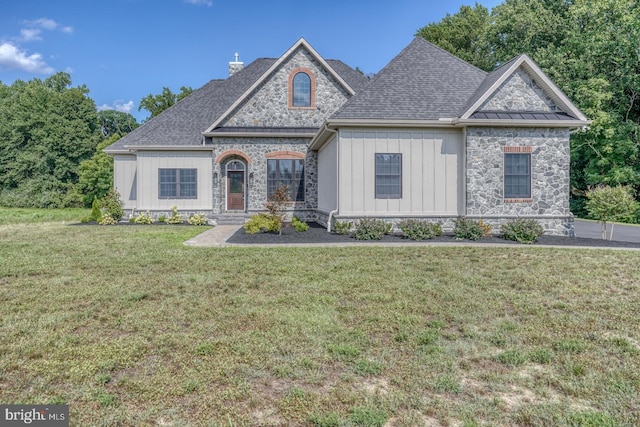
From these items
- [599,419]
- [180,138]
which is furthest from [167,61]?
[599,419]

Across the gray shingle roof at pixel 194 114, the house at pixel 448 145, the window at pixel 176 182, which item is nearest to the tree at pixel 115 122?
the gray shingle roof at pixel 194 114

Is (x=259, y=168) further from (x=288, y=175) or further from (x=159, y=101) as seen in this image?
(x=159, y=101)

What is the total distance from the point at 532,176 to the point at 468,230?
135 inches

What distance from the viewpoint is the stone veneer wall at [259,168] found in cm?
1812

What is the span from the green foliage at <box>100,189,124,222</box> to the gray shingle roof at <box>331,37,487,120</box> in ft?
40.8

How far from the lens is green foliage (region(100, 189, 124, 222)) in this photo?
18.2 m

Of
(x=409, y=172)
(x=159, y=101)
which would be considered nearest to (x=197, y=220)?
(x=409, y=172)

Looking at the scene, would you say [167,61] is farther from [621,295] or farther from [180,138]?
[621,295]

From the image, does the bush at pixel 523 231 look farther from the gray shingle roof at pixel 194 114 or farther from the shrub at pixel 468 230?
the gray shingle roof at pixel 194 114

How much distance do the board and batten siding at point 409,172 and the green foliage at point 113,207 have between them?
11976 mm

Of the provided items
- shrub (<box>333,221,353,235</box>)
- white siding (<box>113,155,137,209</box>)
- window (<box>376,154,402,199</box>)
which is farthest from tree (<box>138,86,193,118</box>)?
shrub (<box>333,221,353,235</box>)

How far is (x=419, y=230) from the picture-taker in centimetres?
1211

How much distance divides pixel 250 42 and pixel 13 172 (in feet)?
95.1

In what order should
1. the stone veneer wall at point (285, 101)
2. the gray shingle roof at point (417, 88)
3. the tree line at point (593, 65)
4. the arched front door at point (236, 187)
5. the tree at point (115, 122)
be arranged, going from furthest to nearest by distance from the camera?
the tree at point (115, 122) → the tree line at point (593, 65) → the arched front door at point (236, 187) → the stone veneer wall at point (285, 101) → the gray shingle roof at point (417, 88)
